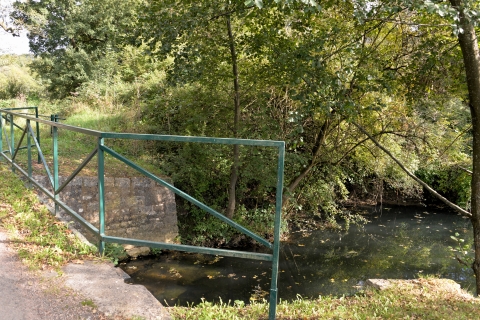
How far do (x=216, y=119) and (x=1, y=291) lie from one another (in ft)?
23.2

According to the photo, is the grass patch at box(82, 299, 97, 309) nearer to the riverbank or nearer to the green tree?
the riverbank

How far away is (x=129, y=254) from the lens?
26.9ft

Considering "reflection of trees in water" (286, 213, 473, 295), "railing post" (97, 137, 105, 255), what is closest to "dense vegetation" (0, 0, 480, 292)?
"reflection of trees in water" (286, 213, 473, 295)

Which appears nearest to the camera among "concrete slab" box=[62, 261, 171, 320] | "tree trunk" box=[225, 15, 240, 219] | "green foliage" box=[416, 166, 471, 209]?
"concrete slab" box=[62, 261, 171, 320]

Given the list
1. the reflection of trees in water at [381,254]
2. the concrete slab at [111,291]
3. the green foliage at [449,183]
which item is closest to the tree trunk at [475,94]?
the reflection of trees in water at [381,254]

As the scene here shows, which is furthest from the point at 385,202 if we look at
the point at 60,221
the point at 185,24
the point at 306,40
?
the point at 60,221

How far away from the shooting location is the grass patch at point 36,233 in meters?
3.40

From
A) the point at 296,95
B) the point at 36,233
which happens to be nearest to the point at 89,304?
the point at 36,233

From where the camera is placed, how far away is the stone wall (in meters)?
7.50

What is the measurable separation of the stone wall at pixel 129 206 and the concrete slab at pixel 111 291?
14.2 ft

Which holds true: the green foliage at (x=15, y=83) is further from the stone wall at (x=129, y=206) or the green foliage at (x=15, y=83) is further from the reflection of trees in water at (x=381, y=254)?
the reflection of trees in water at (x=381, y=254)

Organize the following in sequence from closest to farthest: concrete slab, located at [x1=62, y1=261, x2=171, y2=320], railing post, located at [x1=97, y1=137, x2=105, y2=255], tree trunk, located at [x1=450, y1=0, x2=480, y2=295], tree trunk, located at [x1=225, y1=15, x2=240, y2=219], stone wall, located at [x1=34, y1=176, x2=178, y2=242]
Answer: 1. concrete slab, located at [x1=62, y1=261, x2=171, y2=320]
2. railing post, located at [x1=97, y1=137, x2=105, y2=255]
3. tree trunk, located at [x1=450, y1=0, x2=480, y2=295]
4. stone wall, located at [x1=34, y1=176, x2=178, y2=242]
5. tree trunk, located at [x1=225, y1=15, x2=240, y2=219]

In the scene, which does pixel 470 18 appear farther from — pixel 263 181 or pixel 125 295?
pixel 263 181

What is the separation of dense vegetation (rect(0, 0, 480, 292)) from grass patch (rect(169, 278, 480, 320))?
1995mm
